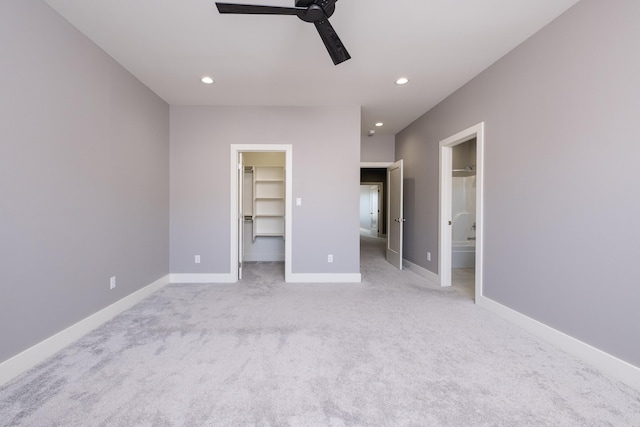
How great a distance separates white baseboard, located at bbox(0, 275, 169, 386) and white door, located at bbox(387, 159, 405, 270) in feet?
12.7

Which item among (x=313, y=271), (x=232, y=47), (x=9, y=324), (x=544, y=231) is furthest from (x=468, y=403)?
(x=232, y=47)

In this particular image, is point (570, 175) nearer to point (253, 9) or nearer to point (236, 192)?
point (253, 9)

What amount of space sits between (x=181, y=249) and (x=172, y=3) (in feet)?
9.34

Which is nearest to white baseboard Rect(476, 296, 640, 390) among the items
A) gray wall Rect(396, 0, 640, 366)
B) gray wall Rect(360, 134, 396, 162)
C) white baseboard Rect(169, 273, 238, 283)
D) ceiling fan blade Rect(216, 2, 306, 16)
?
gray wall Rect(396, 0, 640, 366)

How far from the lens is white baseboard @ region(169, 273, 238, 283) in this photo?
11.8 ft

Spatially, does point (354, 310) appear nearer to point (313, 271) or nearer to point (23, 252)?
point (313, 271)

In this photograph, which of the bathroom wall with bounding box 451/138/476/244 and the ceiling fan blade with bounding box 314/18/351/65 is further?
the bathroom wall with bounding box 451/138/476/244

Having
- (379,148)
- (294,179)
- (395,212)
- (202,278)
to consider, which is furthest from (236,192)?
(379,148)

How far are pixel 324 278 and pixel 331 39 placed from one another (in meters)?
2.87

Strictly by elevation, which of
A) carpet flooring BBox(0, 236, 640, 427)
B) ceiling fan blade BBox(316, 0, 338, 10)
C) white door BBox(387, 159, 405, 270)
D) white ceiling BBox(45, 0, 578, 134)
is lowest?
carpet flooring BBox(0, 236, 640, 427)

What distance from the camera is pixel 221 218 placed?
12.0ft

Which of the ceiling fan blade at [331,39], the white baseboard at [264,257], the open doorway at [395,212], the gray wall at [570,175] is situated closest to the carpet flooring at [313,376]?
the gray wall at [570,175]

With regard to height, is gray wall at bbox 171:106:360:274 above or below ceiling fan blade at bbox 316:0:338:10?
below

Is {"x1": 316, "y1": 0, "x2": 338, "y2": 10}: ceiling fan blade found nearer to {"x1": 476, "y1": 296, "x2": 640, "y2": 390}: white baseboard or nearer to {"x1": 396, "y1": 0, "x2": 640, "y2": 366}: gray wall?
{"x1": 396, "y1": 0, "x2": 640, "y2": 366}: gray wall
